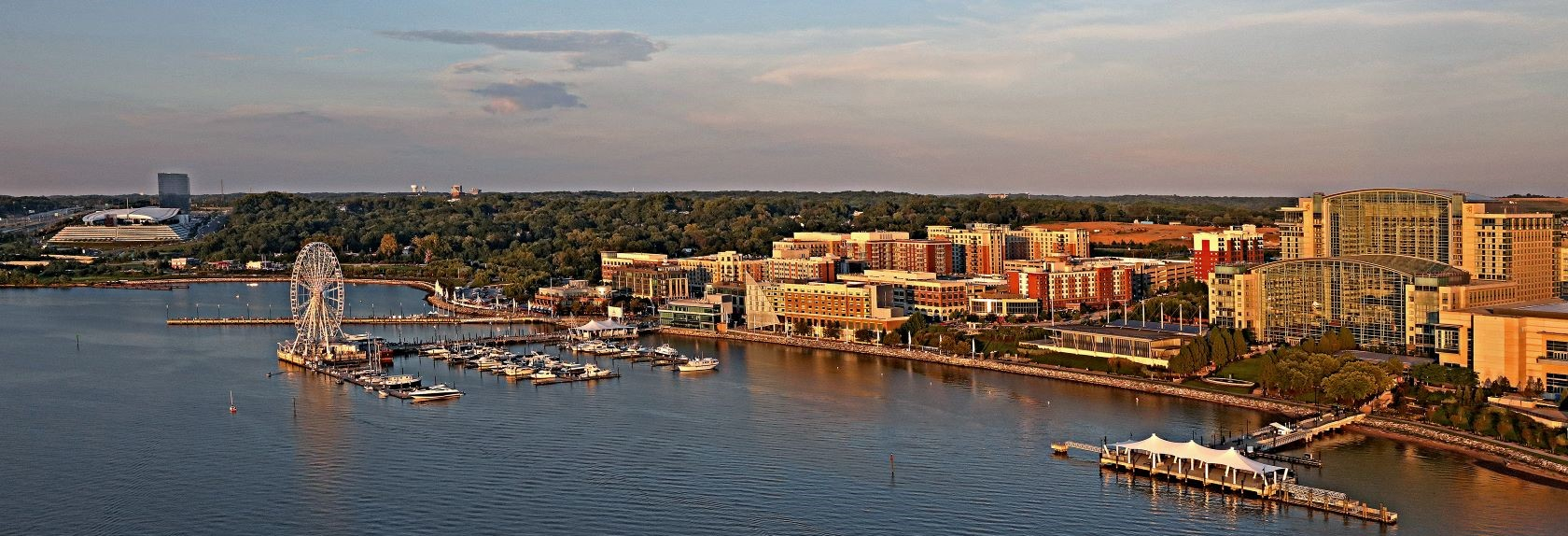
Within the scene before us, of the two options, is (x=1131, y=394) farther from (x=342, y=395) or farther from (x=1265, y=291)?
(x=342, y=395)

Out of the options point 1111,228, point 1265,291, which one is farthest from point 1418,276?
point 1111,228

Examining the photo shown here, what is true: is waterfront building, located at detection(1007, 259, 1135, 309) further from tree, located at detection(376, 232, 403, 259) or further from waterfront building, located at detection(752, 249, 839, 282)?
tree, located at detection(376, 232, 403, 259)

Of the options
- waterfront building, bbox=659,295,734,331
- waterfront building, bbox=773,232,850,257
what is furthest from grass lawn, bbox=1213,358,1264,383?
waterfront building, bbox=773,232,850,257

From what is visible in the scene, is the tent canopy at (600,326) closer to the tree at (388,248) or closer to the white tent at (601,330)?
the white tent at (601,330)

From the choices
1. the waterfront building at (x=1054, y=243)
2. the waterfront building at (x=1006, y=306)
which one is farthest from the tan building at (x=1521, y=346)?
the waterfront building at (x=1054, y=243)

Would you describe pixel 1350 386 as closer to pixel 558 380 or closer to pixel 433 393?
pixel 558 380

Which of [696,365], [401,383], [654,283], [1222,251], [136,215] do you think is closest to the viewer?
[401,383]

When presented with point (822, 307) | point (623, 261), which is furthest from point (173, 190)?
point (822, 307)
